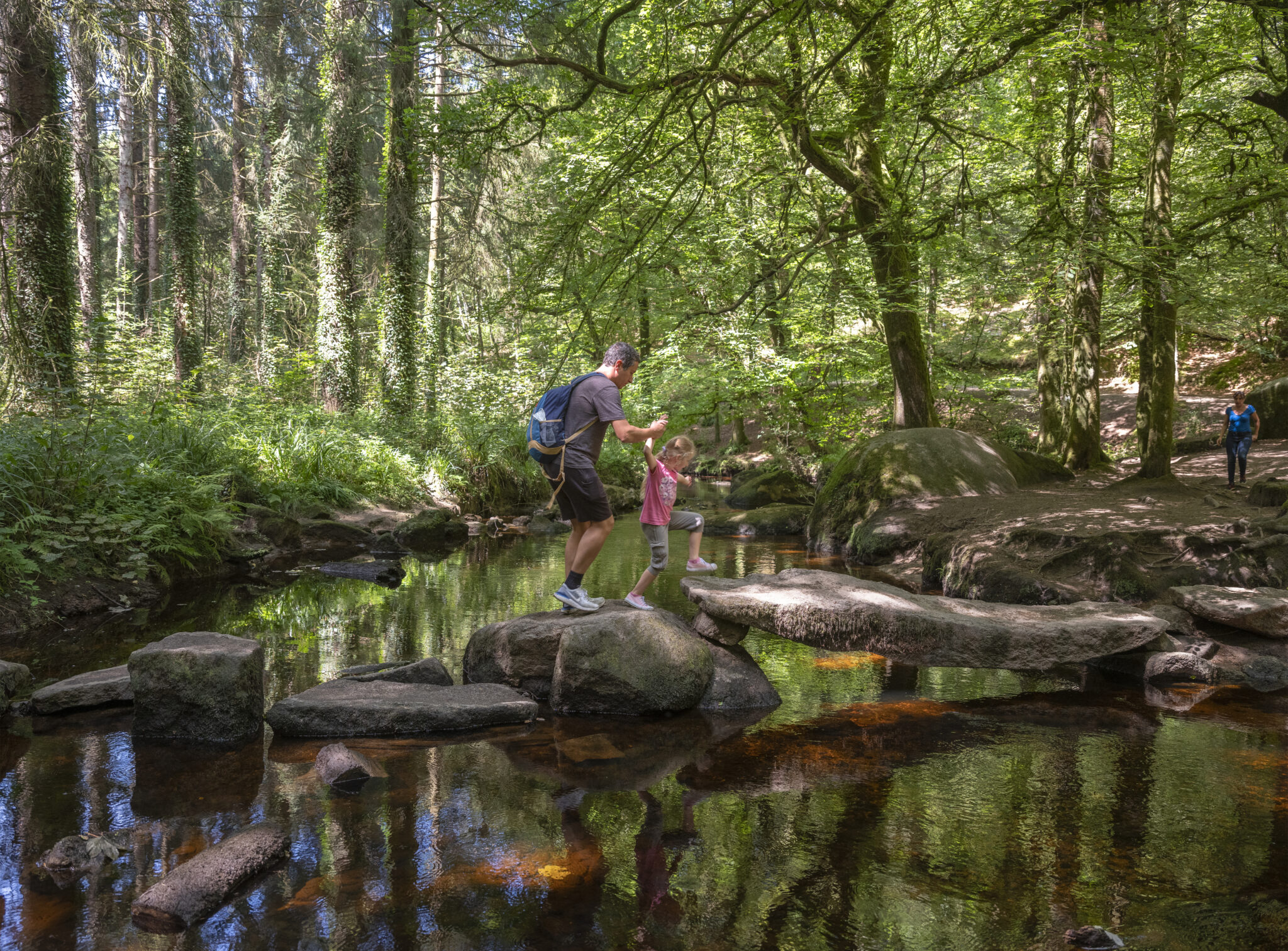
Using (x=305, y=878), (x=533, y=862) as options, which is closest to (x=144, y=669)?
(x=305, y=878)

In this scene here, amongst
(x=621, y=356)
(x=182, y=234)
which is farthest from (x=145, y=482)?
(x=182, y=234)

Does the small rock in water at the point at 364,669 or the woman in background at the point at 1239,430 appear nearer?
the small rock in water at the point at 364,669

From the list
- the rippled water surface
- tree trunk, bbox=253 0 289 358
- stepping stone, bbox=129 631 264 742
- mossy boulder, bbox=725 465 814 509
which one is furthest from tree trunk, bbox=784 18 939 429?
tree trunk, bbox=253 0 289 358

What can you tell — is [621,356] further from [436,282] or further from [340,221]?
[436,282]

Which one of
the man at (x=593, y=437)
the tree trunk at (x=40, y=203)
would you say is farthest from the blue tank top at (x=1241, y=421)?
the tree trunk at (x=40, y=203)

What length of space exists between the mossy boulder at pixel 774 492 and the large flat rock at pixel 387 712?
1342 cm

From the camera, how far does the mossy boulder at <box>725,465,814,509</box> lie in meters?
→ 19.2

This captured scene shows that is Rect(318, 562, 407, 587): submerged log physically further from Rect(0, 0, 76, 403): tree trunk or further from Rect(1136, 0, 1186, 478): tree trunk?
Rect(1136, 0, 1186, 478): tree trunk

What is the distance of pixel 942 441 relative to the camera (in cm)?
1365

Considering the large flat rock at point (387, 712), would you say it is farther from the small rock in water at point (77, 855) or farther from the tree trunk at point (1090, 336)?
the tree trunk at point (1090, 336)

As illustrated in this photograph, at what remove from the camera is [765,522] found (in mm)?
16344

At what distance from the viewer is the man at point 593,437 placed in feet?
19.1

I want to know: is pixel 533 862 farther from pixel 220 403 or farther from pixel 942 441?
pixel 220 403

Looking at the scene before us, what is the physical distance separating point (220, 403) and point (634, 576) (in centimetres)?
956
